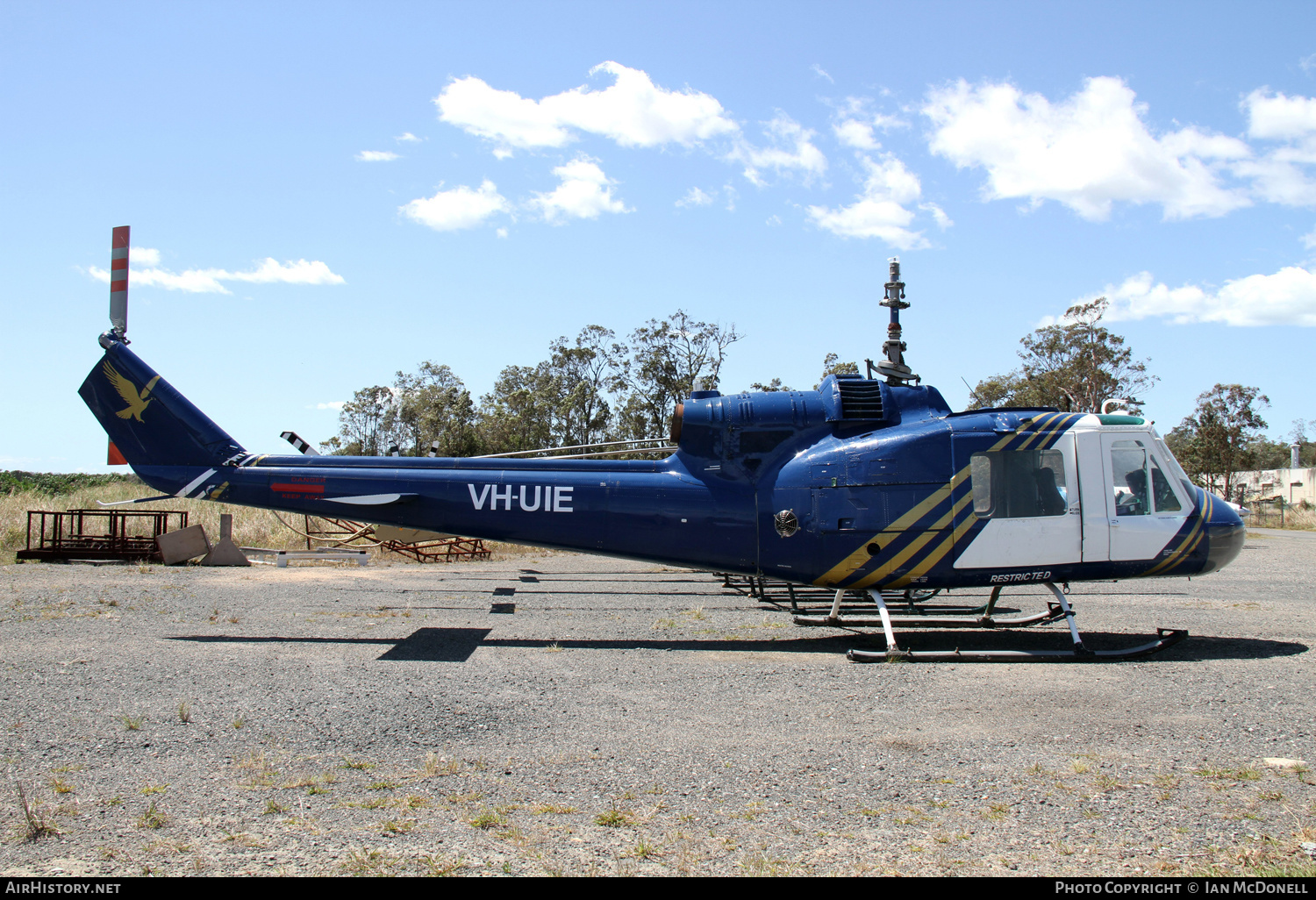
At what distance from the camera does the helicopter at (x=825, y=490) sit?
8.77m

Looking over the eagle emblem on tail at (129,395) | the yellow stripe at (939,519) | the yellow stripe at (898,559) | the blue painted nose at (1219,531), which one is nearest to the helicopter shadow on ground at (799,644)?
the yellow stripe at (898,559)

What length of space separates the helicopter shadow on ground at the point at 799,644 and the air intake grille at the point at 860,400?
2.62 m

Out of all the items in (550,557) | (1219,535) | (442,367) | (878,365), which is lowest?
(550,557)

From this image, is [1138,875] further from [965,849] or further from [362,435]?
[362,435]

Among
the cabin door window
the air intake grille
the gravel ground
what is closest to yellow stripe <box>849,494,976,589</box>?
the cabin door window

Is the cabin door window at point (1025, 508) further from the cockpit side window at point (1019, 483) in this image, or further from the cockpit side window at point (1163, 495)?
the cockpit side window at point (1163, 495)

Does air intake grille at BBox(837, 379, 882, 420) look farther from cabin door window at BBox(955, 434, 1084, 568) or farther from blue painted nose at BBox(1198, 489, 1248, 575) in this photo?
blue painted nose at BBox(1198, 489, 1248, 575)

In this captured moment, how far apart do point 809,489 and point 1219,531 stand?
4400mm

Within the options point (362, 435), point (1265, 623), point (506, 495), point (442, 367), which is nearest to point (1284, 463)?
point (442, 367)

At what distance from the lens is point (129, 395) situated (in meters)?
10.5

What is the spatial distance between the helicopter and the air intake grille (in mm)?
22

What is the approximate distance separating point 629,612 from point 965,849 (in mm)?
7865

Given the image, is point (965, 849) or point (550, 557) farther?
point (550, 557)

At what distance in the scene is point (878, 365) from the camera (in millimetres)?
10484
